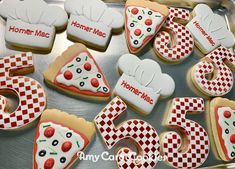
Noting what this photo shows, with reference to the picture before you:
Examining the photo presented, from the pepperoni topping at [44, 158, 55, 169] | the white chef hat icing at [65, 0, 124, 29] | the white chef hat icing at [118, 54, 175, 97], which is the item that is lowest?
the pepperoni topping at [44, 158, 55, 169]

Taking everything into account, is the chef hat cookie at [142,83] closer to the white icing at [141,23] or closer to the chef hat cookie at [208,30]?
the white icing at [141,23]

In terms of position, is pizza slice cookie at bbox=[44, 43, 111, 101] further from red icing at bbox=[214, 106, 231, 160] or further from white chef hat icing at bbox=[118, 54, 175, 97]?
red icing at bbox=[214, 106, 231, 160]

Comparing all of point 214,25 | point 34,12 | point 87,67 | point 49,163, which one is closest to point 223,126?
point 214,25

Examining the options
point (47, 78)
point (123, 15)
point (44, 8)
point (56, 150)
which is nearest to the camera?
point (56, 150)

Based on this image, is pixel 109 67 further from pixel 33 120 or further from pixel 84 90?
pixel 33 120

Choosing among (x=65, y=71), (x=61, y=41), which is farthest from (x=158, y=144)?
(x=61, y=41)

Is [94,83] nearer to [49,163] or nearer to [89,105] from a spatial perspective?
[89,105]

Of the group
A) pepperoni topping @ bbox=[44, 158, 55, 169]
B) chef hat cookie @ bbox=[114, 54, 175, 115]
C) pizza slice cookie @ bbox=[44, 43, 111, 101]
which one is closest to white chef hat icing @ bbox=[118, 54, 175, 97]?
chef hat cookie @ bbox=[114, 54, 175, 115]

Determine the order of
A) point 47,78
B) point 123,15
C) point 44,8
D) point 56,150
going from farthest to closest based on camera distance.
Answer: point 123,15 → point 44,8 → point 47,78 → point 56,150
